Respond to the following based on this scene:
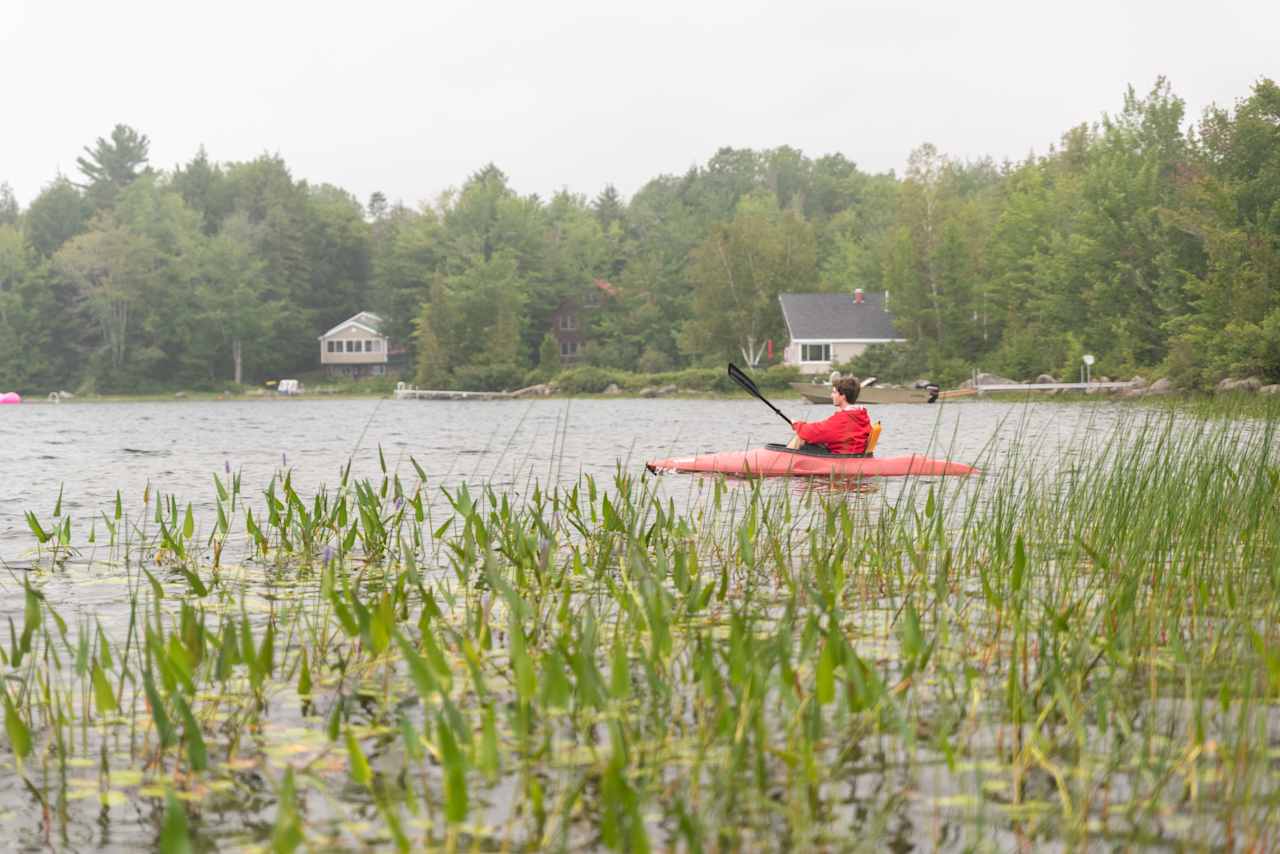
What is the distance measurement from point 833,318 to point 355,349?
38.9 meters

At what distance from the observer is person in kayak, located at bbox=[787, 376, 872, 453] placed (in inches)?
607

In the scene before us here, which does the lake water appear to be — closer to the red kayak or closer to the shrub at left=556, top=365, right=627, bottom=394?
the red kayak

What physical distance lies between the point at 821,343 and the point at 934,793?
248 feet

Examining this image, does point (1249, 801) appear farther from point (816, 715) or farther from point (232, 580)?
point (232, 580)

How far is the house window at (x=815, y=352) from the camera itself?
258 ft

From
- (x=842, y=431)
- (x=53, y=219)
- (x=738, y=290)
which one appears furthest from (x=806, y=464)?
(x=53, y=219)

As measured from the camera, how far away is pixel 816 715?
363 centimetres

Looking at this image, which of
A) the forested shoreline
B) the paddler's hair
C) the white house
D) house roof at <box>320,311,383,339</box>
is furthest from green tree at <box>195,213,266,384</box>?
the paddler's hair

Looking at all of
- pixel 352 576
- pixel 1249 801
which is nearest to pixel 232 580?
pixel 352 576

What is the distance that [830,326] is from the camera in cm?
7875

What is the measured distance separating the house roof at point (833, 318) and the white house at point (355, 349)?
3388 cm

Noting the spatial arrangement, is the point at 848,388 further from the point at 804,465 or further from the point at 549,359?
the point at 549,359

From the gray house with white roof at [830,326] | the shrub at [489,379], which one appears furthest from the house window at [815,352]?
the shrub at [489,379]

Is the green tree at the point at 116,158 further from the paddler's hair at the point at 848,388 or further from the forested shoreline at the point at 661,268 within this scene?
the paddler's hair at the point at 848,388
